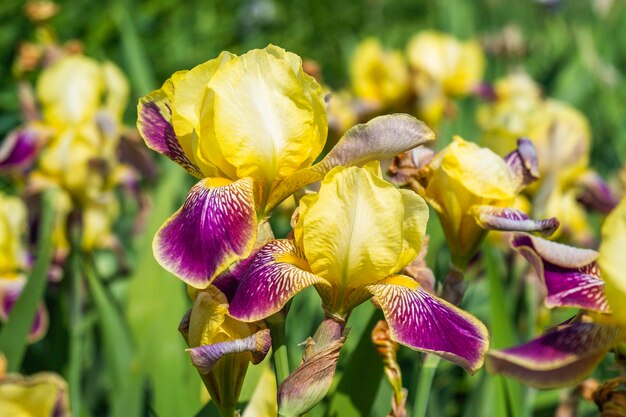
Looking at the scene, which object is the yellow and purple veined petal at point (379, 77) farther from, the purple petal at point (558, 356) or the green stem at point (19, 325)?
the purple petal at point (558, 356)

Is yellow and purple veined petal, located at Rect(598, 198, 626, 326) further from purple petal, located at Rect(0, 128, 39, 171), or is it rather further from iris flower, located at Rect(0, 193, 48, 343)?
purple petal, located at Rect(0, 128, 39, 171)

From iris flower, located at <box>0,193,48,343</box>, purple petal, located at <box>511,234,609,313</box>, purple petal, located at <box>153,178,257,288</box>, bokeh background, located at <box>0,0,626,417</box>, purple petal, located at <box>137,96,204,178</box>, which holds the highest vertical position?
purple petal, located at <box>137,96,204,178</box>

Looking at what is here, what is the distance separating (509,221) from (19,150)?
5.02 feet

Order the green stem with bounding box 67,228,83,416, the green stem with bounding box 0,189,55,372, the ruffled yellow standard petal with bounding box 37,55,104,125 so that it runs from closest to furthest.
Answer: the green stem with bounding box 0,189,55,372 < the green stem with bounding box 67,228,83,416 < the ruffled yellow standard petal with bounding box 37,55,104,125

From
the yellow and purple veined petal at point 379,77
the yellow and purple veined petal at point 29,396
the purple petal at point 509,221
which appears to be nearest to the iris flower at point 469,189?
the purple petal at point 509,221

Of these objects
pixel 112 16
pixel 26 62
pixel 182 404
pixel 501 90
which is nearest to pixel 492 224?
pixel 182 404

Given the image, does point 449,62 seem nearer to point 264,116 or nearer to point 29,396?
point 264,116

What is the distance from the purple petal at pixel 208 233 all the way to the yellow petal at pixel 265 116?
4 centimetres

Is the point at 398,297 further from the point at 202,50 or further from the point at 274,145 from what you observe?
the point at 202,50

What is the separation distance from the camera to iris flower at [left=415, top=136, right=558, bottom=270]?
111 cm

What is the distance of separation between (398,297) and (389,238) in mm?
63

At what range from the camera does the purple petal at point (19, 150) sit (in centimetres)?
219

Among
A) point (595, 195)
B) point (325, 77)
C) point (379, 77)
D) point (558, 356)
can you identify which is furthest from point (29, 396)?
point (325, 77)

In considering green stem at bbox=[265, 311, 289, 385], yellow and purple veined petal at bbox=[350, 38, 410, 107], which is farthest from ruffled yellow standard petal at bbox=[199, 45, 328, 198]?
yellow and purple veined petal at bbox=[350, 38, 410, 107]
